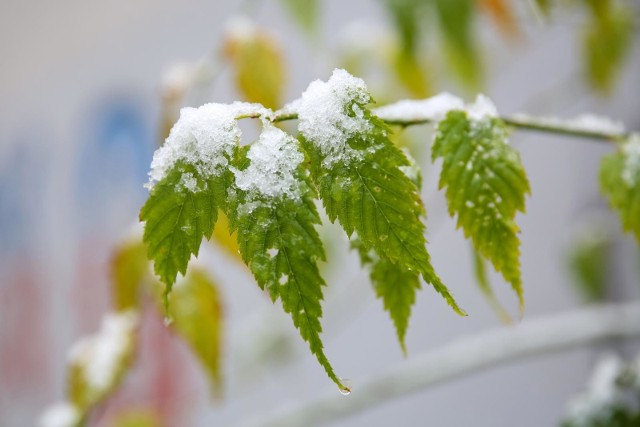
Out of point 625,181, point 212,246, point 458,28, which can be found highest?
point 212,246

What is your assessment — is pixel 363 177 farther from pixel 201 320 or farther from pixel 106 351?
pixel 106 351

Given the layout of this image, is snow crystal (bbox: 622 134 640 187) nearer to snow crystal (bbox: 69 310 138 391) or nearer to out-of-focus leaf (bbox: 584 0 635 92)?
snow crystal (bbox: 69 310 138 391)

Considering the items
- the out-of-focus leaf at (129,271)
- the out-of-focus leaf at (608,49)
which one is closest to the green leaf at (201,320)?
the out-of-focus leaf at (129,271)

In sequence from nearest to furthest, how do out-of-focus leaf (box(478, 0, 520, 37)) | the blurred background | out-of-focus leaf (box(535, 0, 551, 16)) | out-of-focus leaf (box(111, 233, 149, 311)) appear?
out-of-focus leaf (box(535, 0, 551, 16))
out-of-focus leaf (box(111, 233, 149, 311))
out-of-focus leaf (box(478, 0, 520, 37))
the blurred background

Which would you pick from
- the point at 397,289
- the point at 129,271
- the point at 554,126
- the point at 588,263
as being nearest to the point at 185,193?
the point at 397,289

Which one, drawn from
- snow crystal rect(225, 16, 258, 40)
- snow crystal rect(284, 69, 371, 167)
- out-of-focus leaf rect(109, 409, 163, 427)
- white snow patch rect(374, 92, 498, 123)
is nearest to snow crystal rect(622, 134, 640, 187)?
white snow patch rect(374, 92, 498, 123)

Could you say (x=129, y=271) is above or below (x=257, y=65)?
below
